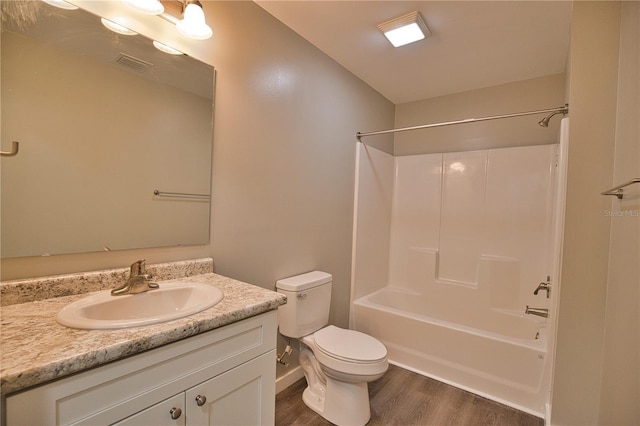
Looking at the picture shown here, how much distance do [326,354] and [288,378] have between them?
524 mm

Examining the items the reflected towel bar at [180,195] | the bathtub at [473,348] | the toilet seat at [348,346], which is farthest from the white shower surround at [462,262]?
the reflected towel bar at [180,195]

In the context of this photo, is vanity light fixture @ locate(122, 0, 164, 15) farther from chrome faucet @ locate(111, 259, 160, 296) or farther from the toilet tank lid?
the toilet tank lid

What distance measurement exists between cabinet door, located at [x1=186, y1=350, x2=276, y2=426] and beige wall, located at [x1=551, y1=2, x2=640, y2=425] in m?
1.52

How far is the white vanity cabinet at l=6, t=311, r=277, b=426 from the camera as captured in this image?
666 millimetres

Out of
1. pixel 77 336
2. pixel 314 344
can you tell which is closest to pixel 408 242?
pixel 314 344

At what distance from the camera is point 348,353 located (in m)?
1.70

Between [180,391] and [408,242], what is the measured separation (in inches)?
104

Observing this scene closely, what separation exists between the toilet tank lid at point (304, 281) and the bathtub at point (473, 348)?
25.3 inches

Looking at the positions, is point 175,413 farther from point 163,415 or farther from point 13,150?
point 13,150

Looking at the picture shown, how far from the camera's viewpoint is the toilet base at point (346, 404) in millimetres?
1698

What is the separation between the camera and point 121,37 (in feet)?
3.96

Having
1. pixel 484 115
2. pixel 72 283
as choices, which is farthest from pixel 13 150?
pixel 484 115

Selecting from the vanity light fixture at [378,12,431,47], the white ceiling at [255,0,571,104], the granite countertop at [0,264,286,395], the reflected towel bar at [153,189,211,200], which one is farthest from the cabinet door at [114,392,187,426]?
the vanity light fixture at [378,12,431,47]

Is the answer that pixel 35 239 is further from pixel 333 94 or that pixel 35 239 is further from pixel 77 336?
pixel 333 94
